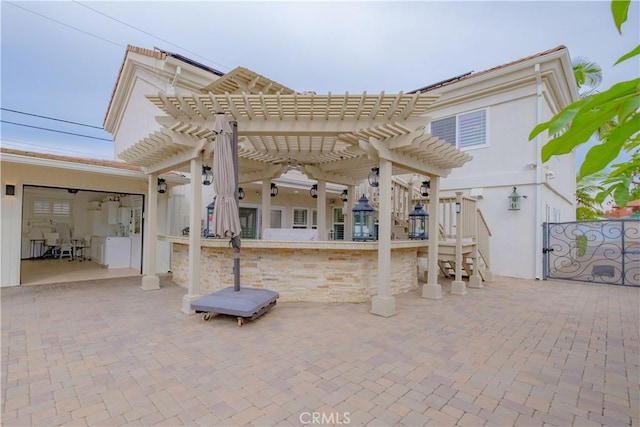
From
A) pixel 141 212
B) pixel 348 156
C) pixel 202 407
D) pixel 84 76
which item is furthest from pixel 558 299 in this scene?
pixel 84 76

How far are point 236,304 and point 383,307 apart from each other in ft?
8.06

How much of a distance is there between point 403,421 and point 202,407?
1.73 metres

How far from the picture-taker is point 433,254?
6871 millimetres

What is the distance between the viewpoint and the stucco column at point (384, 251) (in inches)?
212

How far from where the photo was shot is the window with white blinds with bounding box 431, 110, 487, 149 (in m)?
10.4

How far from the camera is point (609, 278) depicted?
8961 millimetres

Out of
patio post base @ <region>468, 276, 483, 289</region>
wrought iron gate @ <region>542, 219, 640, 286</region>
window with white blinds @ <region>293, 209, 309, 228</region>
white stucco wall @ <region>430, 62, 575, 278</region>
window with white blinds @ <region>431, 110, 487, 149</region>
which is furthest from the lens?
window with white blinds @ <region>293, 209, 309, 228</region>

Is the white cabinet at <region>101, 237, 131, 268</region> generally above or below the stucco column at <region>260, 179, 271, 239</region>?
below

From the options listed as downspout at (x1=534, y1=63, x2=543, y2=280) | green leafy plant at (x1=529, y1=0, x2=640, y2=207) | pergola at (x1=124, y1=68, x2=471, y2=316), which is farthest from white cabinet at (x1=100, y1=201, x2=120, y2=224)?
downspout at (x1=534, y1=63, x2=543, y2=280)

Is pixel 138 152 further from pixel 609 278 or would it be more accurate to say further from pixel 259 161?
pixel 609 278

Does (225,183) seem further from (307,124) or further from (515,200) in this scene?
(515,200)

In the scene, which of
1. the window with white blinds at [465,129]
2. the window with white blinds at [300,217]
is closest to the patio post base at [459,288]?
the window with white blinds at [465,129]

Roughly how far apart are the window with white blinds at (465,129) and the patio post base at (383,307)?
756cm

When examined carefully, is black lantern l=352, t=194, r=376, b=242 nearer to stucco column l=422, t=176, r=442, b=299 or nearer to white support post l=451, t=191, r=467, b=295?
stucco column l=422, t=176, r=442, b=299
